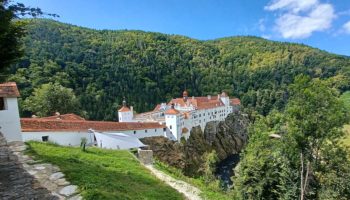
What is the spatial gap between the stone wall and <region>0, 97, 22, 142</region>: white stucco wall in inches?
320

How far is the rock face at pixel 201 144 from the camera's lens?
44256 mm

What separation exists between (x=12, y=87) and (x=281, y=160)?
16.0 meters

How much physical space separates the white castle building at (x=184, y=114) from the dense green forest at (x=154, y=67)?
10.4 metres

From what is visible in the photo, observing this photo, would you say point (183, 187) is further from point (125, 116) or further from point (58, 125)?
point (125, 116)

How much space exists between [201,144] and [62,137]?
4495cm

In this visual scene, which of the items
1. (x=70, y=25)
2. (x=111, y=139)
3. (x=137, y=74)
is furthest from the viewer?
(x=70, y=25)

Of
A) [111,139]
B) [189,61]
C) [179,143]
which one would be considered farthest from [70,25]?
[111,139]

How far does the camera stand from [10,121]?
14352mm

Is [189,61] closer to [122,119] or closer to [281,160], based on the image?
[122,119]

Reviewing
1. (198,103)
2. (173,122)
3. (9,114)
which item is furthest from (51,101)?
(198,103)

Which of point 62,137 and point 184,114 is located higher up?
point 62,137

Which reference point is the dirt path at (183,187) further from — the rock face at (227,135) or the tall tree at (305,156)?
the rock face at (227,135)

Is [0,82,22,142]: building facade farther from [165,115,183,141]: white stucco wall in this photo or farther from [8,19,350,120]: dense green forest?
[8,19,350,120]: dense green forest

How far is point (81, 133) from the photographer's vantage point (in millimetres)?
25734
